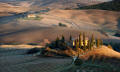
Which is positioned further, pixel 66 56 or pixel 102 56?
pixel 66 56

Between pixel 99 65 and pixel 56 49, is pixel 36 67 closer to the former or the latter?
pixel 99 65

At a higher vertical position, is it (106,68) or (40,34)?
(106,68)

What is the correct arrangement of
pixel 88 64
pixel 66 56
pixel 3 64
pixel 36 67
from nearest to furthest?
pixel 88 64, pixel 36 67, pixel 3 64, pixel 66 56

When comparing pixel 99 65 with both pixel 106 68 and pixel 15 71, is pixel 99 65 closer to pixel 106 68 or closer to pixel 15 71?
pixel 106 68

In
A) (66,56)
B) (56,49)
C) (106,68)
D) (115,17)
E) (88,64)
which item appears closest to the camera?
(106,68)

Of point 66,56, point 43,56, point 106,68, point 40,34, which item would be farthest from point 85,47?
point 40,34

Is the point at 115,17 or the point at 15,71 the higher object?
the point at 15,71

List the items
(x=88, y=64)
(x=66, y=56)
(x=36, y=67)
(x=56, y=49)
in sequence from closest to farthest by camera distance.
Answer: (x=88, y=64), (x=36, y=67), (x=66, y=56), (x=56, y=49)

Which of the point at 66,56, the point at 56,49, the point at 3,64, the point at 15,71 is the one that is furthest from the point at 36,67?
the point at 56,49

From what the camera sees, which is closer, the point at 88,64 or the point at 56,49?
the point at 88,64
